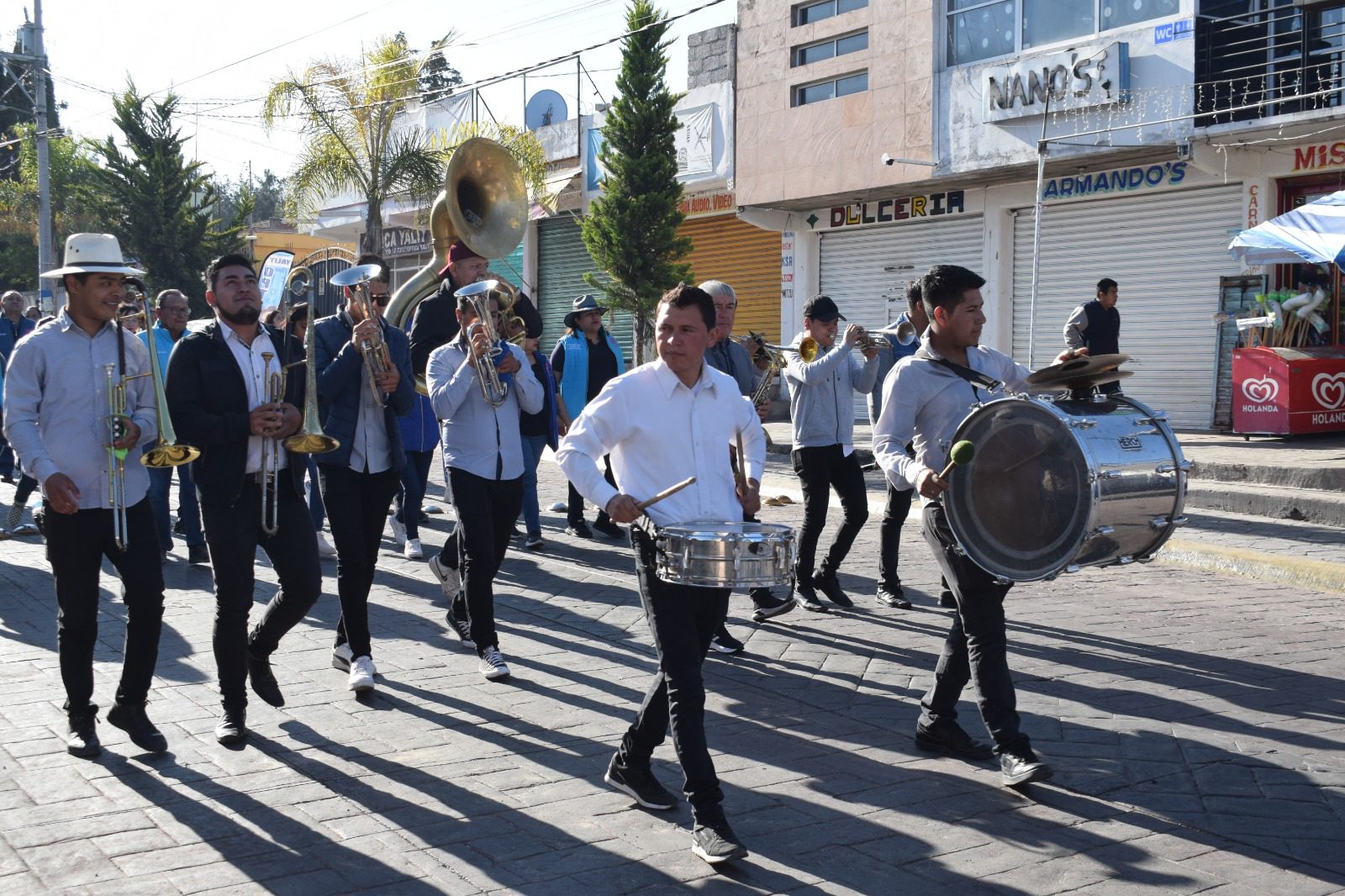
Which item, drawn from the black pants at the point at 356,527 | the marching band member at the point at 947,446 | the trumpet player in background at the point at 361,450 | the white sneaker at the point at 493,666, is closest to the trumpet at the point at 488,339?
the trumpet player in background at the point at 361,450

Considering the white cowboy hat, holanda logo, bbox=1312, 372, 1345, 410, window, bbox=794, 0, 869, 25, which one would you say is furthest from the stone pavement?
window, bbox=794, 0, 869, 25

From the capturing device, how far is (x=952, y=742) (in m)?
5.16

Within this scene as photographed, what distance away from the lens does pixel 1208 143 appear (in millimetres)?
16500

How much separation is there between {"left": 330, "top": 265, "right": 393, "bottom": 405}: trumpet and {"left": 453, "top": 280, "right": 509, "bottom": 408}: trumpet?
48 centimetres

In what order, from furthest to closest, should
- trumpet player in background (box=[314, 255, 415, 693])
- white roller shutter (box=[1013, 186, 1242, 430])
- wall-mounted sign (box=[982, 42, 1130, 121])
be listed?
white roller shutter (box=[1013, 186, 1242, 430]) < wall-mounted sign (box=[982, 42, 1130, 121]) < trumpet player in background (box=[314, 255, 415, 693])

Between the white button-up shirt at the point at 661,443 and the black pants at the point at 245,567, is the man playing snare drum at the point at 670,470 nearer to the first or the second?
the white button-up shirt at the point at 661,443

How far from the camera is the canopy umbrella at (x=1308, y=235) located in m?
12.5

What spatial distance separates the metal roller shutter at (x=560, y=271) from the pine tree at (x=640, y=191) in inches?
186

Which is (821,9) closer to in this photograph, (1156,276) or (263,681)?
(1156,276)

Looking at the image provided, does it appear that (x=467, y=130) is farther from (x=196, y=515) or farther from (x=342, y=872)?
(x=342, y=872)

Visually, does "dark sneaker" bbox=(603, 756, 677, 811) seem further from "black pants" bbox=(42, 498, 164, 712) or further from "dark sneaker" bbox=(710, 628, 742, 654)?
"dark sneaker" bbox=(710, 628, 742, 654)

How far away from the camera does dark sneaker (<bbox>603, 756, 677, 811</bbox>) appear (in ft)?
15.0

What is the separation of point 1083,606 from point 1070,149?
11.0 metres

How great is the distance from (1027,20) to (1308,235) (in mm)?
7054
